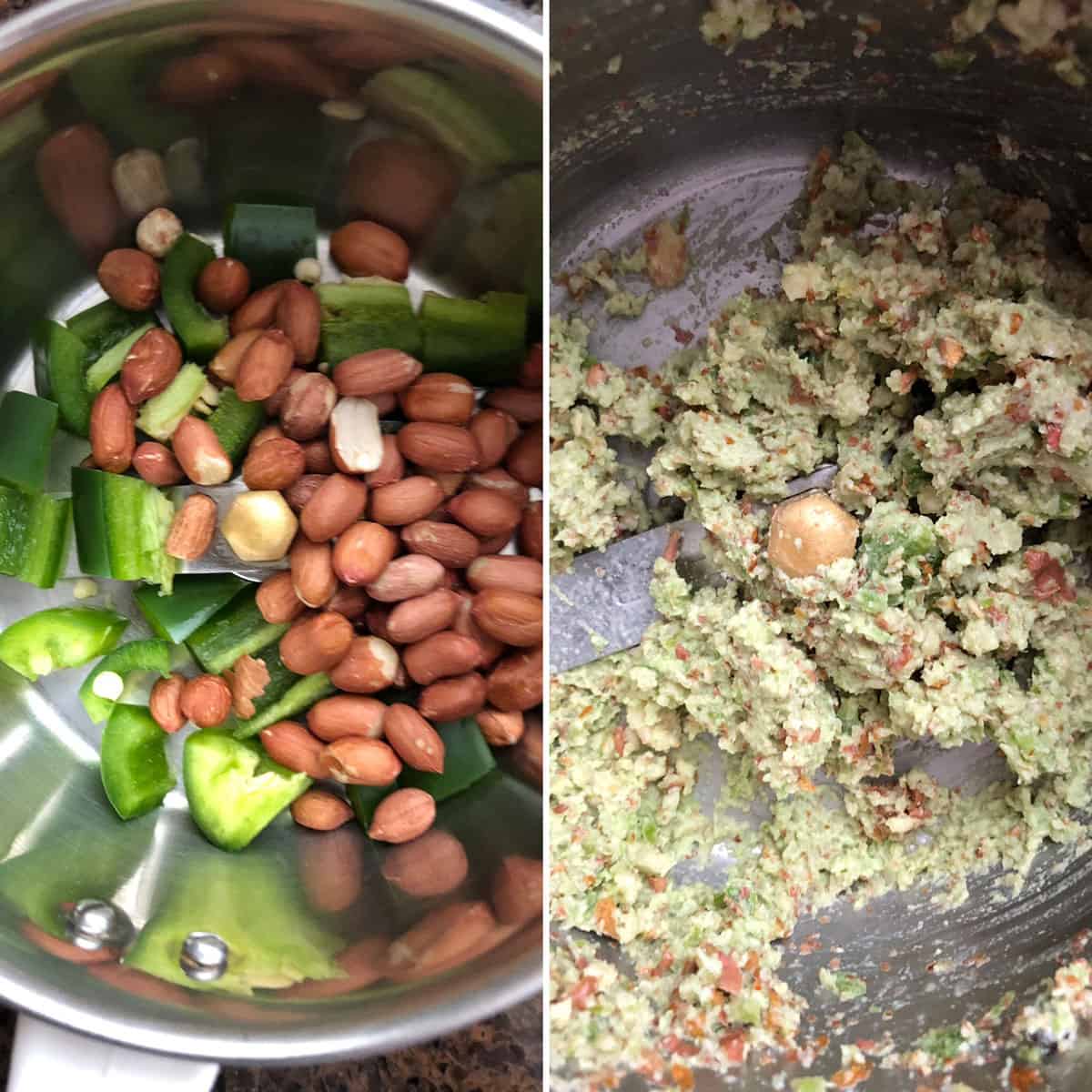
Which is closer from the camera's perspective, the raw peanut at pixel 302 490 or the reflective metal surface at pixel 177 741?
the reflective metal surface at pixel 177 741

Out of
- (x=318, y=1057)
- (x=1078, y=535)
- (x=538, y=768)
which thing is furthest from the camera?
(x=1078, y=535)

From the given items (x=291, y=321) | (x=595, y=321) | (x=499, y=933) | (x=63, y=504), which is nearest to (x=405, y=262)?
(x=291, y=321)

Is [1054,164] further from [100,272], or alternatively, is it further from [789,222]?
[100,272]

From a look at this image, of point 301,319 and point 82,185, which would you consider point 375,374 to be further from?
point 82,185

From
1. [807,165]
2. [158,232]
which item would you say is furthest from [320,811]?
[807,165]

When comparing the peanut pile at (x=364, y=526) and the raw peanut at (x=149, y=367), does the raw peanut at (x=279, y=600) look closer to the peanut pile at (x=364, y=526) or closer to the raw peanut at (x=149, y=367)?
the peanut pile at (x=364, y=526)

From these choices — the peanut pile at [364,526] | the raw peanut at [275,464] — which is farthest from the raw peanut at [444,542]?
the raw peanut at [275,464]
